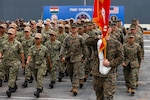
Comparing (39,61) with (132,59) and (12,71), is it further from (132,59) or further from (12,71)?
(132,59)

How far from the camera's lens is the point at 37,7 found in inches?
1251

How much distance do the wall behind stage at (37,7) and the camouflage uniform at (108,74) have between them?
23.5 m

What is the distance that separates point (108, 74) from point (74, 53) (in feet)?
9.55

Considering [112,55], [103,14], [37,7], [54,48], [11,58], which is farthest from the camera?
[37,7]

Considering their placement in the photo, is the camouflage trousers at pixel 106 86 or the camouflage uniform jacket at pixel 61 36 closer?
the camouflage trousers at pixel 106 86

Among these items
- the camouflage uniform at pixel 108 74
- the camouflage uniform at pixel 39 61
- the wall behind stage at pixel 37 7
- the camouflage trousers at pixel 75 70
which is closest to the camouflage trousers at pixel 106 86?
the camouflage uniform at pixel 108 74

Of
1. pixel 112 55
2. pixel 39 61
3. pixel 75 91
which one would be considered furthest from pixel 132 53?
pixel 112 55

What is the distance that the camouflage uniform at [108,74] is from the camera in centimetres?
723

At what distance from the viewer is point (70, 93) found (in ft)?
34.1

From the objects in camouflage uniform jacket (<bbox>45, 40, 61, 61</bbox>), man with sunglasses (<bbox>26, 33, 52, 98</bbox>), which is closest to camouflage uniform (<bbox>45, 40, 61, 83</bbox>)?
camouflage uniform jacket (<bbox>45, 40, 61, 61</bbox>)

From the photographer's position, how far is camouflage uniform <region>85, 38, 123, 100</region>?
723 cm

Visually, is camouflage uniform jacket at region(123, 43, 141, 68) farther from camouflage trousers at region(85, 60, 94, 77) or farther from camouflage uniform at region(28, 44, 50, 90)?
camouflage uniform at region(28, 44, 50, 90)

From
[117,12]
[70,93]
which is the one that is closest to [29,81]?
[70,93]

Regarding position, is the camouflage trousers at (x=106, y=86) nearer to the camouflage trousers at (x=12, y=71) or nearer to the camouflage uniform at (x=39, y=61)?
the camouflage uniform at (x=39, y=61)
